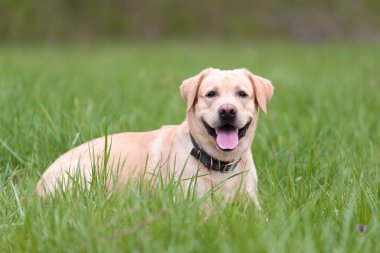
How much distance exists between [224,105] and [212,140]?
0.28m

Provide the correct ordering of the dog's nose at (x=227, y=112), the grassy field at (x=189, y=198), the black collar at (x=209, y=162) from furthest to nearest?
1. the black collar at (x=209, y=162)
2. the dog's nose at (x=227, y=112)
3. the grassy field at (x=189, y=198)

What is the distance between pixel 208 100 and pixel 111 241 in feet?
4.89

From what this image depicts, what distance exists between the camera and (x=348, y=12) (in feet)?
93.1

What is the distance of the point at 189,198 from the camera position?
9.82 feet

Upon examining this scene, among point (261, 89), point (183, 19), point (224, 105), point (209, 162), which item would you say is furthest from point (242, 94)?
point (183, 19)

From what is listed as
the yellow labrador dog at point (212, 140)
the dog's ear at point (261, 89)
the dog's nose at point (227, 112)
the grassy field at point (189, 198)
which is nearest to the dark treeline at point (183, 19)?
the grassy field at point (189, 198)

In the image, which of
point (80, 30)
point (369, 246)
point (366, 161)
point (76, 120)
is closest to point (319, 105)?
point (366, 161)

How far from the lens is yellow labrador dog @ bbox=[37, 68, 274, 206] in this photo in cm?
359

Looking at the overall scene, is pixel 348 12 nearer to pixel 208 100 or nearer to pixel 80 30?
pixel 80 30

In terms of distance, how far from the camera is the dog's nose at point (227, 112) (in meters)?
3.49

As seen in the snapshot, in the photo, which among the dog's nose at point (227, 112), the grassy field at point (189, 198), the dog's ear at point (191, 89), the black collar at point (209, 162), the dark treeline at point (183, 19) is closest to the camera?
the grassy field at point (189, 198)

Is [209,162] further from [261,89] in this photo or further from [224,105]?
[261,89]

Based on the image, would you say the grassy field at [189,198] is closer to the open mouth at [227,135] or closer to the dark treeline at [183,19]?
the open mouth at [227,135]

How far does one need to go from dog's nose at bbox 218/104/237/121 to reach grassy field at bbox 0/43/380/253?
1.33 ft
